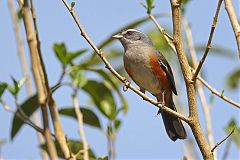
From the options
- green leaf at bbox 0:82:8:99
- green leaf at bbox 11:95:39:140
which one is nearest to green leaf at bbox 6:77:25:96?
green leaf at bbox 0:82:8:99

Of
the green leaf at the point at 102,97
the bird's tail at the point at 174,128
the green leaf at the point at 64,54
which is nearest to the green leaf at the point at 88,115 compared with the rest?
the green leaf at the point at 102,97

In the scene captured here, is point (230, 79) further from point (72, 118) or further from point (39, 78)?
point (39, 78)

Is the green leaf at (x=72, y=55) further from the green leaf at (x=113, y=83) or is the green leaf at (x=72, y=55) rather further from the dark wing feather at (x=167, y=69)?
the dark wing feather at (x=167, y=69)

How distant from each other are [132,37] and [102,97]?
68.5 inches

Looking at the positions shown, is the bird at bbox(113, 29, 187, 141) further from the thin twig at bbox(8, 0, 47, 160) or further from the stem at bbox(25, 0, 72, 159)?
the stem at bbox(25, 0, 72, 159)

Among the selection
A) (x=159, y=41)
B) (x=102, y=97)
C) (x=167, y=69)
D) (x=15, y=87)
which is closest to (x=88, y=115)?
(x=102, y=97)

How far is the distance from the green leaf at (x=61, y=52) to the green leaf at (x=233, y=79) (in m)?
2.87

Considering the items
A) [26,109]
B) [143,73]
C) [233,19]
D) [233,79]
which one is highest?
[233,19]

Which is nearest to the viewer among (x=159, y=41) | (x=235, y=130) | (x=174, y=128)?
(x=235, y=130)

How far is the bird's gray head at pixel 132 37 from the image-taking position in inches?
239

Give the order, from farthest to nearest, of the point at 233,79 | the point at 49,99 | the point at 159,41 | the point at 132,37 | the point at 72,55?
the point at 233,79 < the point at 159,41 < the point at 132,37 < the point at 72,55 < the point at 49,99

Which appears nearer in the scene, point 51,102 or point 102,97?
point 51,102

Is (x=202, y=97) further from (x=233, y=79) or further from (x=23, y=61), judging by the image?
(x=233, y=79)

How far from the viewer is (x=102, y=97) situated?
457 centimetres
